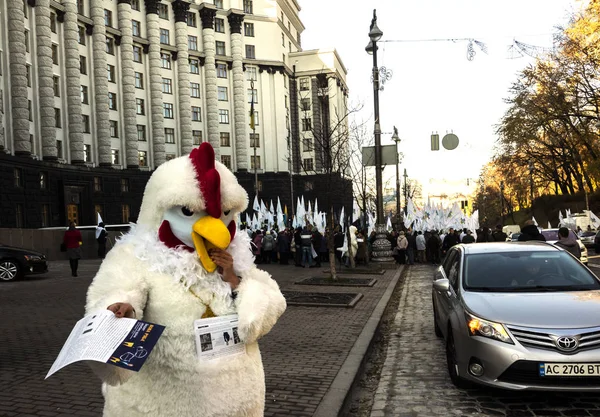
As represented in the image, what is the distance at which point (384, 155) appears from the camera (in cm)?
1930

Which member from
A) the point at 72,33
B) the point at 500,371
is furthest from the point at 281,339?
the point at 72,33

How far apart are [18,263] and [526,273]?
1507 cm

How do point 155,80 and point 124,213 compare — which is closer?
point 124,213

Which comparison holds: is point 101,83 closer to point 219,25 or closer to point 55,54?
point 55,54

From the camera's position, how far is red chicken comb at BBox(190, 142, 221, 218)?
2.78 meters

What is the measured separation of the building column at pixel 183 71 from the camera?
185 feet

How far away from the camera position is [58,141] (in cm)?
4056

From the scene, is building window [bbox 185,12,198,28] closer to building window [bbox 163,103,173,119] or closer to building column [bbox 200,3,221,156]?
building column [bbox 200,3,221,156]

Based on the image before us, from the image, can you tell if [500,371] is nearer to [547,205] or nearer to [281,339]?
[281,339]

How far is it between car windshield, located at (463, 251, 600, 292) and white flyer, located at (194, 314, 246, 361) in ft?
13.1

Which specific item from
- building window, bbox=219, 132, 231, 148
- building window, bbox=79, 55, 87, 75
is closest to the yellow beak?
building window, bbox=79, 55, 87, 75

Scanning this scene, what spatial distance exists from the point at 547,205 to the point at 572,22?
91.5ft

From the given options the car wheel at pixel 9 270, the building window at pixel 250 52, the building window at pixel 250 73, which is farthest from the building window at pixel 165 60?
the car wheel at pixel 9 270

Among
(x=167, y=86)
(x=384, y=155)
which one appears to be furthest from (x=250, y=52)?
(x=384, y=155)
